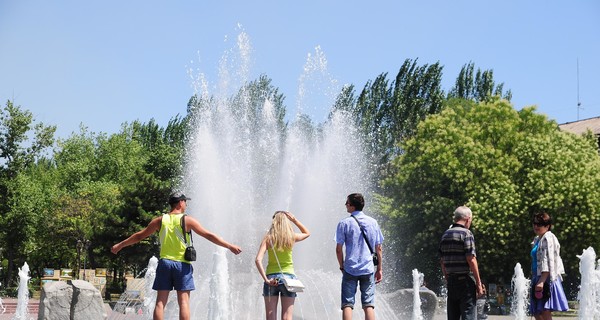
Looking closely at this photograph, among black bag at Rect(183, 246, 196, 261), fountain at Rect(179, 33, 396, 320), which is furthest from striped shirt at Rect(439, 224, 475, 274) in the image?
fountain at Rect(179, 33, 396, 320)

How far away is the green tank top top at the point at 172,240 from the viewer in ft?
30.6

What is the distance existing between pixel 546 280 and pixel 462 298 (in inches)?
41.4

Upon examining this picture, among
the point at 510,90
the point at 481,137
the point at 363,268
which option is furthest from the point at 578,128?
the point at 363,268

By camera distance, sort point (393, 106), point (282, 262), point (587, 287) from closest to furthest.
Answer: point (282, 262), point (587, 287), point (393, 106)

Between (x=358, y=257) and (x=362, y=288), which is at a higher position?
(x=358, y=257)

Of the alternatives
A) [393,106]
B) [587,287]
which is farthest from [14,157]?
[587,287]

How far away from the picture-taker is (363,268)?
9750 millimetres

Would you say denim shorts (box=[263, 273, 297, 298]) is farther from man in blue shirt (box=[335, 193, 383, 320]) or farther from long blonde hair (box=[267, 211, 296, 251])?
man in blue shirt (box=[335, 193, 383, 320])

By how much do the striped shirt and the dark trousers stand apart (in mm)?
101

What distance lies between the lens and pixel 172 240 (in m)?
9.34

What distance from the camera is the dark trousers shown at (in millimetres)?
9531

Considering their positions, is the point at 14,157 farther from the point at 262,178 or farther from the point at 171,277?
the point at 171,277

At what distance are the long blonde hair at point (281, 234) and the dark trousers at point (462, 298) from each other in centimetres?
182

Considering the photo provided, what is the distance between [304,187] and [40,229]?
34.3m
